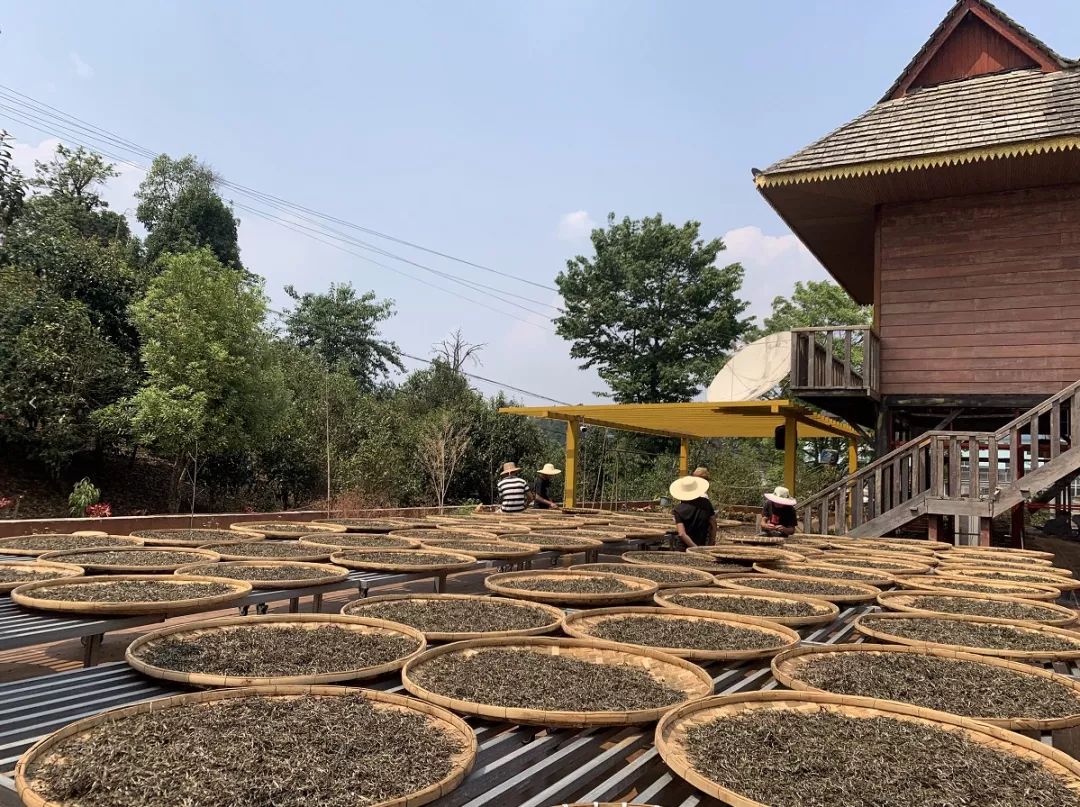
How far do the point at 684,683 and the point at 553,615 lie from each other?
97cm

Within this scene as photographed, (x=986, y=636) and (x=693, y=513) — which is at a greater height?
(x=693, y=513)

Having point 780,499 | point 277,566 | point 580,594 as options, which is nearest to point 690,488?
point 780,499

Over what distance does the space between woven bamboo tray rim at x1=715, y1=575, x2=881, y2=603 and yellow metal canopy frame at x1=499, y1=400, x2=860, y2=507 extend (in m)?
6.09

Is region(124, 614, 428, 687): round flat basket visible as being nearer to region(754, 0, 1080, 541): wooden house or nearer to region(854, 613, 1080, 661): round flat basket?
region(854, 613, 1080, 661): round flat basket

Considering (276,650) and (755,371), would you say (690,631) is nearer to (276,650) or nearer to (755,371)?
(276,650)

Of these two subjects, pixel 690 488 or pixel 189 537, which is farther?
pixel 690 488

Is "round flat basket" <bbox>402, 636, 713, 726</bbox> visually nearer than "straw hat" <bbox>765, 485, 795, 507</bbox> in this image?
Yes

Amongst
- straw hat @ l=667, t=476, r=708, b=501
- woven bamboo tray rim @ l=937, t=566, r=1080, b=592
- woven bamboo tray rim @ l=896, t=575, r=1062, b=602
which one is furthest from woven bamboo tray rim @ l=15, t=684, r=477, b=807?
straw hat @ l=667, t=476, r=708, b=501

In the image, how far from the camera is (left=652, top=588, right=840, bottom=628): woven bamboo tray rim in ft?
10.8

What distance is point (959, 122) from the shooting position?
9.06m

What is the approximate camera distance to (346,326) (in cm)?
2859

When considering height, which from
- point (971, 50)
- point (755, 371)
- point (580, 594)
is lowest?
point (580, 594)

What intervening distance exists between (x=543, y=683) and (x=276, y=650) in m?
0.90


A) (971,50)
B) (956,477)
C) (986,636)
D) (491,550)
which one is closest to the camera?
(986,636)
